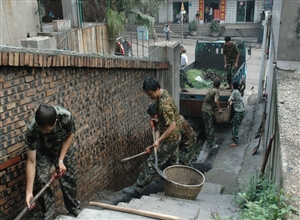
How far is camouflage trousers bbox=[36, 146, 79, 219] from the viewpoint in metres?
3.62

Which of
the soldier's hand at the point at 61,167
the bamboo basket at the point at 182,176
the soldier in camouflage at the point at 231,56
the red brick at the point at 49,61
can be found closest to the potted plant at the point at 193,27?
the soldier in camouflage at the point at 231,56

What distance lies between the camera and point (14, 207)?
3658mm

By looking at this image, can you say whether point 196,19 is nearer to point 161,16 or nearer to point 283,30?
point 161,16

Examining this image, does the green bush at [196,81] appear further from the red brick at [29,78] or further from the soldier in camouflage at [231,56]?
the red brick at [29,78]

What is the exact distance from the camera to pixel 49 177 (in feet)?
12.3

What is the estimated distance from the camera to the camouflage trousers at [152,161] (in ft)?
15.9

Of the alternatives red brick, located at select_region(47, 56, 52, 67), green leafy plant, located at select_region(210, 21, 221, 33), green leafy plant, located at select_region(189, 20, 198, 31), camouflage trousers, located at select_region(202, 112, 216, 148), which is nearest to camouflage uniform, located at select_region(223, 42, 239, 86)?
camouflage trousers, located at select_region(202, 112, 216, 148)

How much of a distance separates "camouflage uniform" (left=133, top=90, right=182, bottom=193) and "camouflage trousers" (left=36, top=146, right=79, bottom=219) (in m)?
1.14

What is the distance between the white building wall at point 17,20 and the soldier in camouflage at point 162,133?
5746 millimetres

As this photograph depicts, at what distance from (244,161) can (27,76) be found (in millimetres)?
5296

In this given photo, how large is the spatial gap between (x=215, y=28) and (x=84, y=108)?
25.2 meters

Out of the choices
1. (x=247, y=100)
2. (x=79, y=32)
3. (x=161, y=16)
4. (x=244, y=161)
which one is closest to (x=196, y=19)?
(x=161, y=16)

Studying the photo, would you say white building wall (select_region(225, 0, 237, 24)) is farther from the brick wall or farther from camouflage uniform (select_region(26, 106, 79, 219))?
camouflage uniform (select_region(26, 106, 79, 219))

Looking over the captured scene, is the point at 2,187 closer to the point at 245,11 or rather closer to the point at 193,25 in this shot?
the point at 193,25
